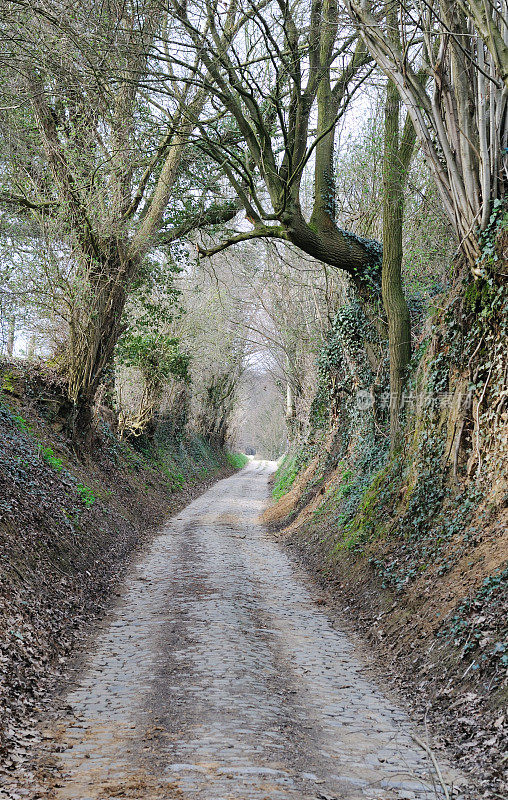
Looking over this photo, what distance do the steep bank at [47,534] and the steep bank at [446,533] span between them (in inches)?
144

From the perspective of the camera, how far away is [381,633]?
7.82m

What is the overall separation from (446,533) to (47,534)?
6.01 m

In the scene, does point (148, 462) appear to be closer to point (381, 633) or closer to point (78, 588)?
point (78, 588)

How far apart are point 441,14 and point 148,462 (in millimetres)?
19578

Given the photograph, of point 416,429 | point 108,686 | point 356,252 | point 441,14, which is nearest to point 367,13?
point 441,14

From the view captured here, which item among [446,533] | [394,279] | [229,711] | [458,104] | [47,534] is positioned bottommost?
[229,711]

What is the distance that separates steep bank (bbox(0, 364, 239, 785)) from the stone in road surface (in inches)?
16.7

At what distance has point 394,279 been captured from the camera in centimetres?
1151

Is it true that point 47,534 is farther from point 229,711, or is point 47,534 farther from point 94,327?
point 94,327

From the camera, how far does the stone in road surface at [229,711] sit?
167 inches

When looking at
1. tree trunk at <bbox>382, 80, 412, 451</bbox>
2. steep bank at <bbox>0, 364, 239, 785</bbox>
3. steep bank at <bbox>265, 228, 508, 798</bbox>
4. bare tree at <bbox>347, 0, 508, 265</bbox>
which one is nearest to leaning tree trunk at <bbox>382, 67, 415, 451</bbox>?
tree trunk at <bbox>382, 80, 412, 451</bbox>

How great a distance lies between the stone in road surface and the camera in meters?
4.25

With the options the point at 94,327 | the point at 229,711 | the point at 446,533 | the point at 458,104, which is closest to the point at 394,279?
the point at 458,104

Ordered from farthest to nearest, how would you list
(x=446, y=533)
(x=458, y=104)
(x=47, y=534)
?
(x=47, y=534), (x=458, y=104), (x=446, y=533)
